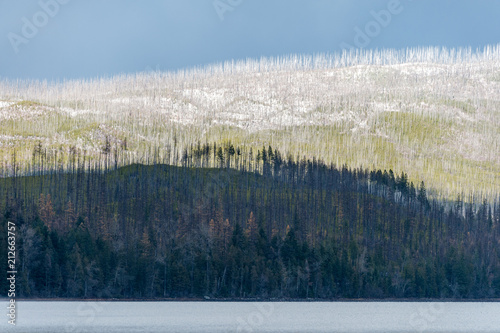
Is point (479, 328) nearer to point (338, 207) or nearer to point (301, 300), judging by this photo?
point (301, 300)

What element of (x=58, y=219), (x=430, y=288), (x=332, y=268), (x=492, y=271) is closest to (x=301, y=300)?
(x=332, y=268)

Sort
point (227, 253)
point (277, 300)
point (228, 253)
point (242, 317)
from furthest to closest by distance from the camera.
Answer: point (227, 253) → point (228, 253) → point (277, 300) → point (242, 317)

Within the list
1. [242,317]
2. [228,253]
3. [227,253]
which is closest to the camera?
[242,317]

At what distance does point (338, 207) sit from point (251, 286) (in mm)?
81307

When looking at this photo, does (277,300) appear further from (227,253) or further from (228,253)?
(227,253)

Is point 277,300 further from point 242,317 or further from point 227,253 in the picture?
point 242,317

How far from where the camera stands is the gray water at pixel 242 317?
224ft

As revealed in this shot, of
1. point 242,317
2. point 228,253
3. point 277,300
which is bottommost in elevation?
point 277,300

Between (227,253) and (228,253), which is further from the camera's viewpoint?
(227,253)

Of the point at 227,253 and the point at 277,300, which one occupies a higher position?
the point at 227,253

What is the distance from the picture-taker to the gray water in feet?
224

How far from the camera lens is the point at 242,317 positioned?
81562 millimetres

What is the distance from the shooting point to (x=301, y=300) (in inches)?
4552

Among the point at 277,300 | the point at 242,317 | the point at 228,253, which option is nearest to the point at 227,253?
the point at 228,253
